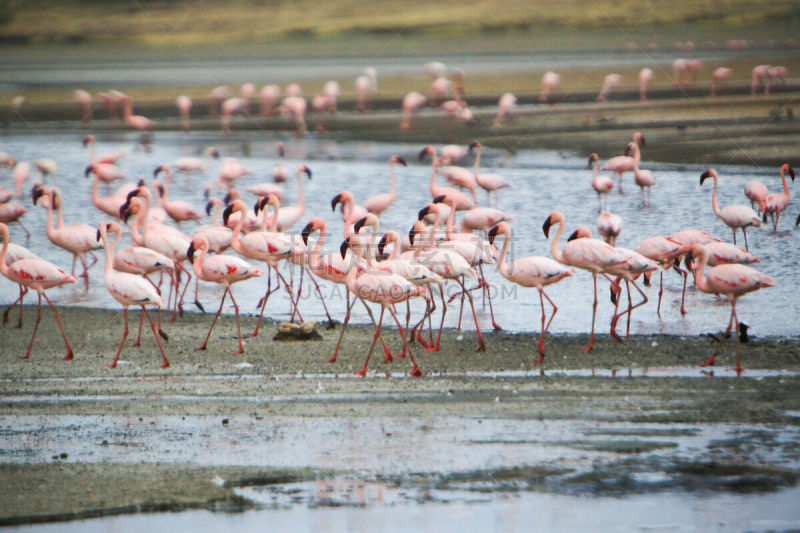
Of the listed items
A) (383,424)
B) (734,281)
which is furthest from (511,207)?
(383,424)

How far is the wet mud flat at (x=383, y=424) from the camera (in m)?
4.91

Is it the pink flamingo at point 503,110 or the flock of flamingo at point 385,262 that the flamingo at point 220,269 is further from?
the pink flamingo at point 503,110

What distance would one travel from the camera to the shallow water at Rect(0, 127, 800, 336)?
8.59 meters

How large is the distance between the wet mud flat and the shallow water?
1064 mm

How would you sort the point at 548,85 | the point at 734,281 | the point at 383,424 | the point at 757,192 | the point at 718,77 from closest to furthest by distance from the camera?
1. the point at 383,424
2. the point at 734,281
3. the point at 757,192
4. the point at 718,77
5. the point at 548,85

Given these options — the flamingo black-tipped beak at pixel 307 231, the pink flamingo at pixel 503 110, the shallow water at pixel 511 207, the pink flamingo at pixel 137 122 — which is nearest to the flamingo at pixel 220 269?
the flamingo black-tipped beak at pixel 307 231

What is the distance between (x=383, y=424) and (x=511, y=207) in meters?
7.55

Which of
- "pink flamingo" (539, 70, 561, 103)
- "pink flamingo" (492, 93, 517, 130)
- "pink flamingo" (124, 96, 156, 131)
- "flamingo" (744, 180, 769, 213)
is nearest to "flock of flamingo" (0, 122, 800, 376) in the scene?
→ "flamingo" (744, 180, 769, 213)

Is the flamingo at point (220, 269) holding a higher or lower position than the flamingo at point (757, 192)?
lower

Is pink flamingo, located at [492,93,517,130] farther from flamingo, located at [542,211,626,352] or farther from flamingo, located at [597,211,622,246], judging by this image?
flamingo, located at [542,211,626,352]

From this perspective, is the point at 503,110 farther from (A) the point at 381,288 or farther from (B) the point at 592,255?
(A) the point at 381,288

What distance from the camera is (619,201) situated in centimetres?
1337

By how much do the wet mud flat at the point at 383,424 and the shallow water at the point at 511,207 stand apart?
41.9 inches

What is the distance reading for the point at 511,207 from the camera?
1300 cm
